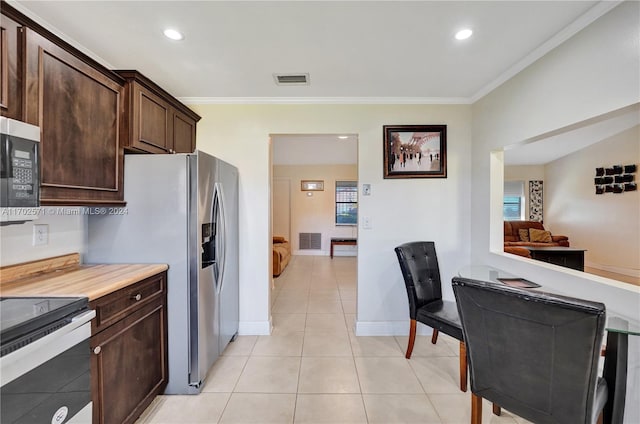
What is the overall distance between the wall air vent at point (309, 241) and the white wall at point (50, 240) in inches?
225

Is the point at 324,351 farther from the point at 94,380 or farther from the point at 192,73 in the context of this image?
the point at 192,73

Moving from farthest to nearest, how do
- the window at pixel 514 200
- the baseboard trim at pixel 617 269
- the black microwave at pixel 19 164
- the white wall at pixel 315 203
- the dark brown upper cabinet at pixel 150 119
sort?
1. the white wall at pixel 315 203
2. the window at pixel 514 200
3. the baseboard trim at pixel 617 269
4. the dark brown upper cabinet at pixel 150 119
5. the black microwave at pixel 19 164

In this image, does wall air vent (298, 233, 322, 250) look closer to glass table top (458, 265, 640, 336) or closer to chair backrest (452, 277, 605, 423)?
glass table top (458, 265, 640, 336)

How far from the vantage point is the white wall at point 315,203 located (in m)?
7.47

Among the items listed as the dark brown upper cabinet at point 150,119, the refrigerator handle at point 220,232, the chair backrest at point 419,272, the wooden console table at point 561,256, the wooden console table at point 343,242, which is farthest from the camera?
the wooden console table at point 343,242

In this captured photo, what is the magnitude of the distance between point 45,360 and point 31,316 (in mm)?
187

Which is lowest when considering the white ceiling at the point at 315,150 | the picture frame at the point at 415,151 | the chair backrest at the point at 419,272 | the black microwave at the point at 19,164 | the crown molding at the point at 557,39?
the chair backrest at the point at 419,272

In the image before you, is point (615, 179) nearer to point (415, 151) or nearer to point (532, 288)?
point (415, 151)

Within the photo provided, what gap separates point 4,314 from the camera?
1085mm

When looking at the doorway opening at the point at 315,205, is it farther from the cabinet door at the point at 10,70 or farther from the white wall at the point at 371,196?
the cabinet door at the point at 10,70

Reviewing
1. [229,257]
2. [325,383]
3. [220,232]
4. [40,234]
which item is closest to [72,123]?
[40,234]

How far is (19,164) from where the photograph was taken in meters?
1.23

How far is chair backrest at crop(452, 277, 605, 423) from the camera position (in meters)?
1.04

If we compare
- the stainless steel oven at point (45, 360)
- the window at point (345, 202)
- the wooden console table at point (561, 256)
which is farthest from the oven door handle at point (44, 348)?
the window at point (345, 202)
